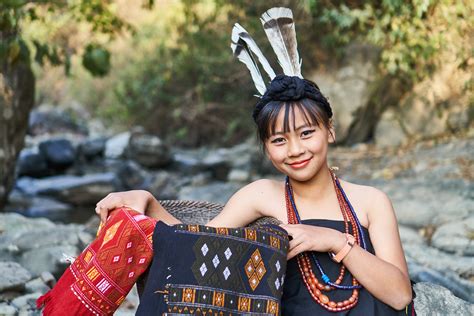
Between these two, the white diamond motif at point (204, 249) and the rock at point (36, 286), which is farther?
the rock at point (36, 286)

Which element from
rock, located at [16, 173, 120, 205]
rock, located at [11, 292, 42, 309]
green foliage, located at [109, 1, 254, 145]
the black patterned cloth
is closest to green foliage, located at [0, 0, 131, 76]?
rock, located at [11, 292, 42, 309]

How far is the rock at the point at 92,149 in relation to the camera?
1270 cm

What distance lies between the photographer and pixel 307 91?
2221mm

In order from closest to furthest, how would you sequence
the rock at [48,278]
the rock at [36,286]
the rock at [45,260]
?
the rock at [36,286] < the rock at [48,278] < the rock at [45,260]

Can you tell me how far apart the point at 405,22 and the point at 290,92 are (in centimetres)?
469

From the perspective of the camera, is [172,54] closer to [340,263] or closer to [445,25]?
[445,25]

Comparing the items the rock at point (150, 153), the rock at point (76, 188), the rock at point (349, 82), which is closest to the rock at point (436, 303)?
the rock at point (76, 188)

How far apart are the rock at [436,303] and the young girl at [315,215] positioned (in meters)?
0.44

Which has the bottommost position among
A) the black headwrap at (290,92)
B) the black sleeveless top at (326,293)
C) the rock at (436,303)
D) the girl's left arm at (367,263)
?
the rock at (436,303)

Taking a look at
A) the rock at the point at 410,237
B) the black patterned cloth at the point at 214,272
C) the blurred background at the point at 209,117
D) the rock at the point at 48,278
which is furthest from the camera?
the rock at the point at 410,237

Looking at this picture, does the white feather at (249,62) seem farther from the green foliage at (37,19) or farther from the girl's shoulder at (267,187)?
the green foliage at (37,19)

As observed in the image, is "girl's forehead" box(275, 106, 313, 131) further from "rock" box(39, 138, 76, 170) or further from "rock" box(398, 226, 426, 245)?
"rock" box(39, 138, 76, 170)

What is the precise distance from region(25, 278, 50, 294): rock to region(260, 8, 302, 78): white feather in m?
2.15

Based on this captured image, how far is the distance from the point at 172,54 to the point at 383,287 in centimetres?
1163
